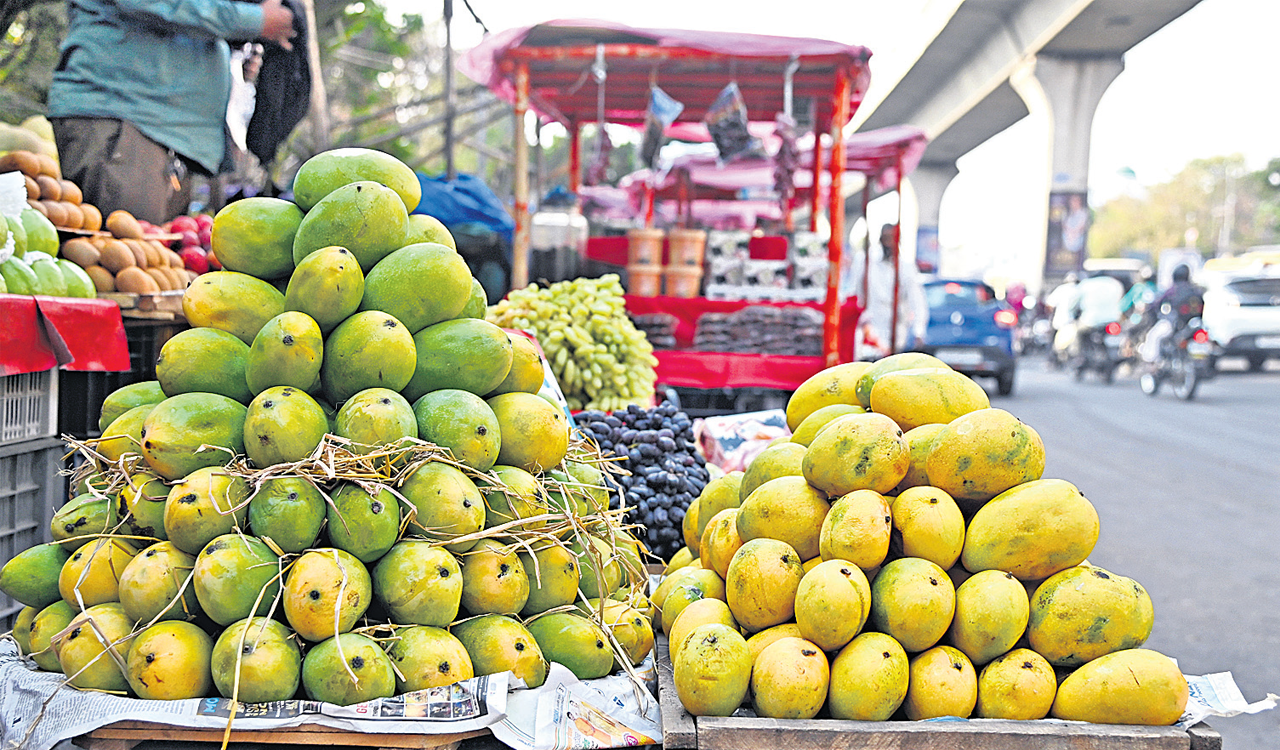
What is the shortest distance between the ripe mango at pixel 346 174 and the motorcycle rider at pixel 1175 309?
13366mm

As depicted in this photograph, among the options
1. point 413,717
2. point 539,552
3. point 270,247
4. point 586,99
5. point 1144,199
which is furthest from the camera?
point 1144,199

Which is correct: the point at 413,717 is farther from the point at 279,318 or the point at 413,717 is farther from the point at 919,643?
the point at 919,643

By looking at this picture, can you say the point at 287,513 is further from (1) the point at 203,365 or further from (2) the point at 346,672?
(1) the point at 203,365

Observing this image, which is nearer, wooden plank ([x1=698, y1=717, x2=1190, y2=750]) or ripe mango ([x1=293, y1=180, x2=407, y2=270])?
wooden plank ([x1=698, y1=717, x2=1190, y2=750])

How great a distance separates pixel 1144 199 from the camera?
68000 millimetres

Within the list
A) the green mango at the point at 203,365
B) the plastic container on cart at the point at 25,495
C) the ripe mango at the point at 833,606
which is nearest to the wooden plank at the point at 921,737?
the ripe mango at the point at 833,606

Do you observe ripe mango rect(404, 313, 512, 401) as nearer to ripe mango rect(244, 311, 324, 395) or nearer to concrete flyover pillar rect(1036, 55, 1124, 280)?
ripe mango rect(244, 311, 324, 395)

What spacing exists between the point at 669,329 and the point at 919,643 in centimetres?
409

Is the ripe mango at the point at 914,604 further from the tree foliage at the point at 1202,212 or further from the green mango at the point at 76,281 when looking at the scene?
the tree foliage at the point at 1202,212

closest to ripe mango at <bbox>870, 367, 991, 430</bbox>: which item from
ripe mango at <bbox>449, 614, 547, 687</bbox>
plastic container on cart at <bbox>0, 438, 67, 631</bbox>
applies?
ripe mango at <bbox>449, 614, 547, 687</bbox>

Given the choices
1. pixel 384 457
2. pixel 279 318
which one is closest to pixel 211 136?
pixel 279 318

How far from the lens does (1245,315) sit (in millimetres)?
15617

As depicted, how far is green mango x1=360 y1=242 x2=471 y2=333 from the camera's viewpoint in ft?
6.04

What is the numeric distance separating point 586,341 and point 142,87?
2.07 metres
